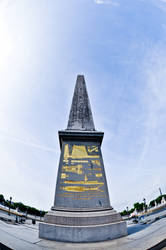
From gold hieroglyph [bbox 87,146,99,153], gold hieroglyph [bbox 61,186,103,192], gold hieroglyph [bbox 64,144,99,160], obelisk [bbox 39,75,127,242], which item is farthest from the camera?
gold hieroglyph [bbox 87,146,99,153]

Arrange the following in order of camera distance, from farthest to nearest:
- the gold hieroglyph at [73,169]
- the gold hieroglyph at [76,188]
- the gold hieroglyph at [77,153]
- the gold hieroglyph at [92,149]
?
the gold hieroglyph at [92,149], the gold hieroglyph at [77,153], the gold hieroglyph at [73,169], the gold hieroglyph at [76,188]

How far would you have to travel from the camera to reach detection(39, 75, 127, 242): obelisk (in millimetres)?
5504

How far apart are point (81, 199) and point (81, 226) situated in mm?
1277

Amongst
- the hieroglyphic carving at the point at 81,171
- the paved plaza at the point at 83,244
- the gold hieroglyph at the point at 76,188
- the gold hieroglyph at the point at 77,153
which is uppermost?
the gold hieroglyph at the point at 77,153

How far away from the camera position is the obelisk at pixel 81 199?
5.50m

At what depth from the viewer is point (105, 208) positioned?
6812mm

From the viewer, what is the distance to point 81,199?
6.82 m

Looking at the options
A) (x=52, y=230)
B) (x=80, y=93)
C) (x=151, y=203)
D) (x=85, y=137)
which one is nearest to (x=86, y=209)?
(x=52, y=230)

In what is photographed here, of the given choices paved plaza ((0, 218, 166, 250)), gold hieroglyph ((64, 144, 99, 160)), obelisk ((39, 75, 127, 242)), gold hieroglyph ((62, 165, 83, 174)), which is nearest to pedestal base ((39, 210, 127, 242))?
obelisk ((39, 75, 127, 242))

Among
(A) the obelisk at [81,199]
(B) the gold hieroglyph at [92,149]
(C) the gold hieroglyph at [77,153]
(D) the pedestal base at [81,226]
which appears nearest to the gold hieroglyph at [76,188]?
(A) the obelisk at [81,199]

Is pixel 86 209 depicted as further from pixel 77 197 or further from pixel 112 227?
pixel 112 227

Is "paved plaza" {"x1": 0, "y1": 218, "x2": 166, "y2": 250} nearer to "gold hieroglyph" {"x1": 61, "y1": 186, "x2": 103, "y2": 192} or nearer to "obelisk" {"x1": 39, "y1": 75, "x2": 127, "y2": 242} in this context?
"obelisk" {"x1": 39, "y1": 75, "x2": 127, "y2": 242}

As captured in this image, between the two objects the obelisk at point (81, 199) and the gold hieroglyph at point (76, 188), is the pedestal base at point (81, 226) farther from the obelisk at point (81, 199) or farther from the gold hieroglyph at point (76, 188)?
the gold hieroglyph at point (76, 188)

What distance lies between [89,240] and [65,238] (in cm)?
99
